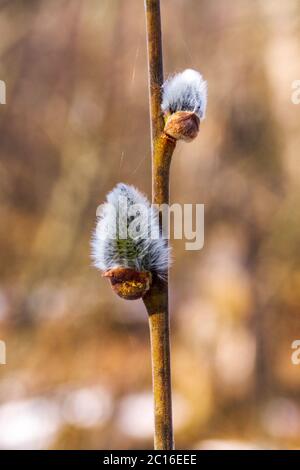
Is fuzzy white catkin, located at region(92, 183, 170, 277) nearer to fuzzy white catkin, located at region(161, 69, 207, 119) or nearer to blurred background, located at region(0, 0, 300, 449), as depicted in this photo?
fuzzy white catkin, located at region(161, 69, 207, 119)

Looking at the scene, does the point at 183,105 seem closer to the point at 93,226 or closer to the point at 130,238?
the point at 130,238

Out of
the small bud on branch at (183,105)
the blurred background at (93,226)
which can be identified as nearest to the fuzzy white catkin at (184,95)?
the small bud on branch at (183,105)

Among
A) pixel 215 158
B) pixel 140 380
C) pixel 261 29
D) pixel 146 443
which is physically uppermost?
pixel 261 29

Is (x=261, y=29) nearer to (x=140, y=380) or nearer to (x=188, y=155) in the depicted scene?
(x=188, y=155)

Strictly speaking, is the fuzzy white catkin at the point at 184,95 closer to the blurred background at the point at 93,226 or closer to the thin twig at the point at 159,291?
the thin twig at the point at 159,291
